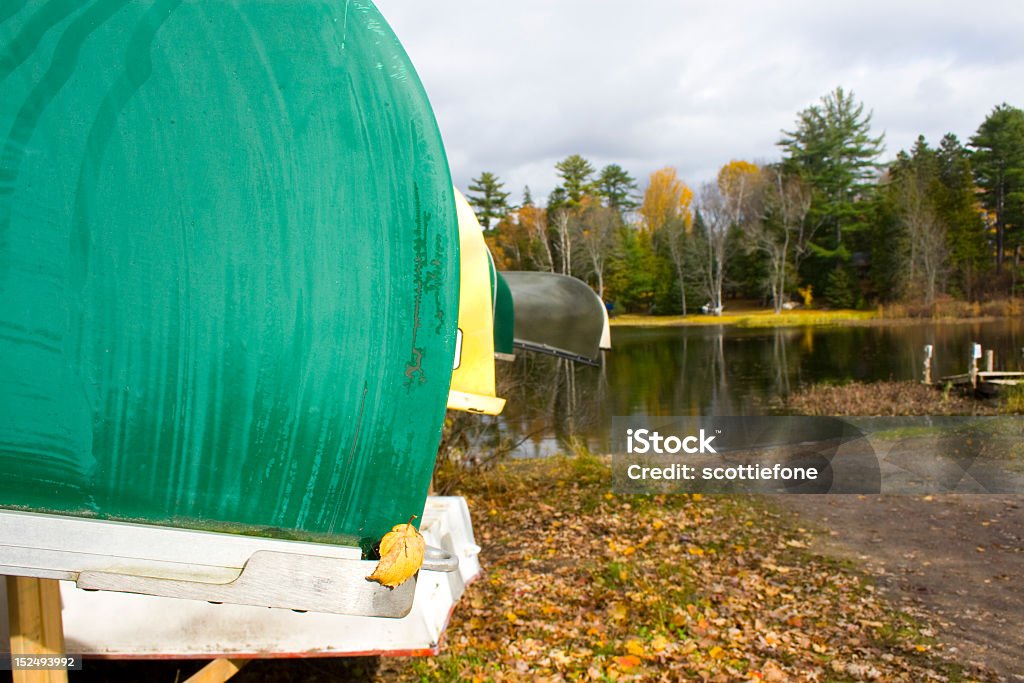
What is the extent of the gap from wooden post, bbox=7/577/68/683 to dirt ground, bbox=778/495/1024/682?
4.47m

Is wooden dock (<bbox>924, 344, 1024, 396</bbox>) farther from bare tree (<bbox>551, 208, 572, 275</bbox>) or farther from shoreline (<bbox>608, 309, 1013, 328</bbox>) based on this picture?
shoreline (<bbox>608, 309, 1013, 328</bbox>)

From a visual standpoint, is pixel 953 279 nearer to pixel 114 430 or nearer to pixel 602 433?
pixel 602 433

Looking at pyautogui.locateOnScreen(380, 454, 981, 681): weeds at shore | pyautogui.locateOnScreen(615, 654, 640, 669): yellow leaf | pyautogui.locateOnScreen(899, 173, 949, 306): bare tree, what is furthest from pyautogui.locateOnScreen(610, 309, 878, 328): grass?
pyautogui.locateOnScreen(615, 654, 640, 669): yellow leaf

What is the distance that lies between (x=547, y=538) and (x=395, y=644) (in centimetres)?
383

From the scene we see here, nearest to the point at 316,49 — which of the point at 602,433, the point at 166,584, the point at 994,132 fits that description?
the point at 166,584

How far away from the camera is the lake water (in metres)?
10.5

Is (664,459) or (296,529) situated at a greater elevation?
(296,529)

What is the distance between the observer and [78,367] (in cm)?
149

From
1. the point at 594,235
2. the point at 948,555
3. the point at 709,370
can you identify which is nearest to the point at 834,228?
the point at 594,235

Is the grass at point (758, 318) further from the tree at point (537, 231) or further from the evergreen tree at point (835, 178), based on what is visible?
the tree at point (537, 231)

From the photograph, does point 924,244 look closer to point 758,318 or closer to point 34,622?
point 758,318

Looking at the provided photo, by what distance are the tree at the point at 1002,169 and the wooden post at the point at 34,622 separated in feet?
181

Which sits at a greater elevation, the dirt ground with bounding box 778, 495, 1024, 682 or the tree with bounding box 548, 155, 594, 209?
the tree with bounding box 548, 155, 594, 209

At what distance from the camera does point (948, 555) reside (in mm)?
6180
